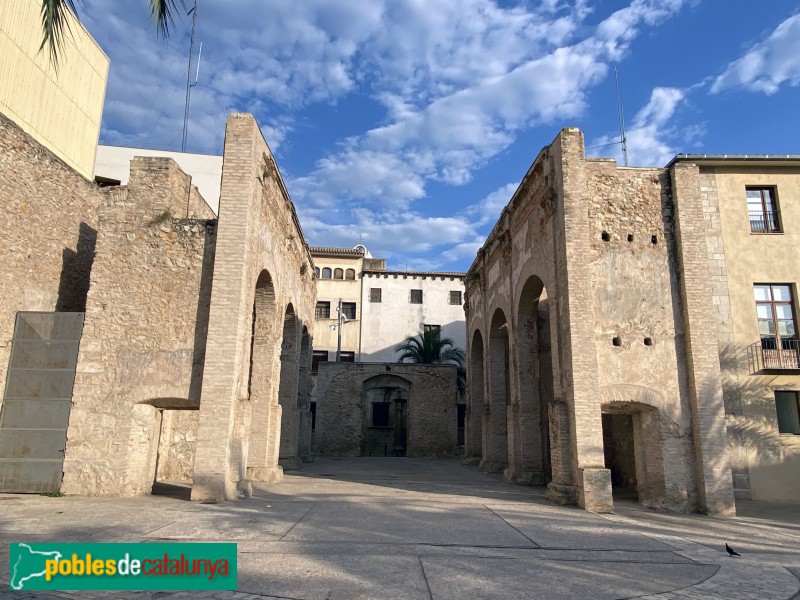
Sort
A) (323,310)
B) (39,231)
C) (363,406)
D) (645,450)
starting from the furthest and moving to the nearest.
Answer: (323,310)
(363,406)
(39,231)
(645,450)

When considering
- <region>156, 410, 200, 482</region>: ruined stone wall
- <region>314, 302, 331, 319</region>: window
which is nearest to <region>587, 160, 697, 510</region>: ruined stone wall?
<region>156, 410, 200, 482</region>: ruined stone wall

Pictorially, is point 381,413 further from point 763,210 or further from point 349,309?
point 763,210

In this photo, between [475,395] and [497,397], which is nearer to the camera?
[497,397]

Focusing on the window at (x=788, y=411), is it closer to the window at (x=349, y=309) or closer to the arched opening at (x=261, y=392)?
the arched opening at (x=261, y=392)

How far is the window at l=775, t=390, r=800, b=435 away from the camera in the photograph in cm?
1257

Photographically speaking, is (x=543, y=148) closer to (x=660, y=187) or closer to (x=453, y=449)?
(x=660, y=187)

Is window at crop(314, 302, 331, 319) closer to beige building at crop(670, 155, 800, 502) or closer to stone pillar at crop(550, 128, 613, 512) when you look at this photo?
stone pillar at crop(550, 128, 613, 512)

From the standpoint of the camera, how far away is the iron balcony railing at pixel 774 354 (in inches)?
496

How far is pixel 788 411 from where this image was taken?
1267cm

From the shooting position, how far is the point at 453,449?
27.3 meters

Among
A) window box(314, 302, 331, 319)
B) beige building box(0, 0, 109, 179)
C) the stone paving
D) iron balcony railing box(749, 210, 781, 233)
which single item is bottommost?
the stone paving

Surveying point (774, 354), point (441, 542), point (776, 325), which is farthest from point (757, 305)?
point (441, 542)

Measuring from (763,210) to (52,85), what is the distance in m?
20.9

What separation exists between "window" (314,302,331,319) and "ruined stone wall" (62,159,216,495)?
79.8 ft
